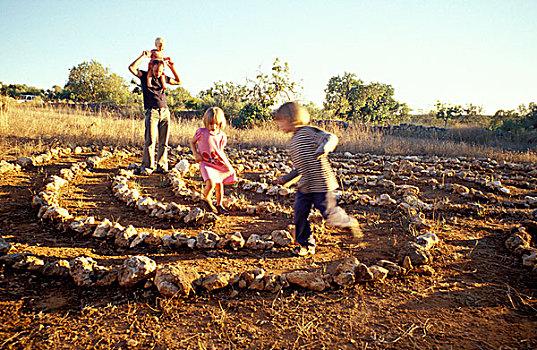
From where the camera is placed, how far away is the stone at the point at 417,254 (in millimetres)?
3172

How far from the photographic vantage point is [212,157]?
15.3 ft

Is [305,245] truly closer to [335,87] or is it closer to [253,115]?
[253,115]

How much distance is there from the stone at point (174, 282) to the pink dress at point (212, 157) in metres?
2.07

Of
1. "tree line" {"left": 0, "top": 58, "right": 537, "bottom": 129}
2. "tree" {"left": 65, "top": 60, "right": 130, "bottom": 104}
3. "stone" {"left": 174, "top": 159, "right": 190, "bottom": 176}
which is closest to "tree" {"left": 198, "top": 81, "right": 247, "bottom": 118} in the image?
"tree line" {"left": 0, "top": 58, "right": 537, "bottom": 129}

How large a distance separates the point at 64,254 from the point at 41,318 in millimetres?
1159

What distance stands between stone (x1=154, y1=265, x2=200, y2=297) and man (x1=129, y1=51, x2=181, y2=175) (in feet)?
15.6

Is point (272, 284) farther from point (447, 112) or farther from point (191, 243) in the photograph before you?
point (447, 112)

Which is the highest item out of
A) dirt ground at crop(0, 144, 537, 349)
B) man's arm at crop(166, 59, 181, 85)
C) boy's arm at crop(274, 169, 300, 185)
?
man's arm at crop(166, 59, 181, 85)

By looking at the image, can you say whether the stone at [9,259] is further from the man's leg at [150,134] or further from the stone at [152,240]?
the man's leg at [150,134]

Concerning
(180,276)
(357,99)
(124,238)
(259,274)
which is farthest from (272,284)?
(357,99)

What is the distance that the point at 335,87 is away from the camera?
25391 mm

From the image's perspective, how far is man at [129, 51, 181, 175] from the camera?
21.6 ft

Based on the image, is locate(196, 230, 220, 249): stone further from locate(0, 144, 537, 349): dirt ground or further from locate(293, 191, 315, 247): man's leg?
locate(293, 191, 315, 247): man's leg

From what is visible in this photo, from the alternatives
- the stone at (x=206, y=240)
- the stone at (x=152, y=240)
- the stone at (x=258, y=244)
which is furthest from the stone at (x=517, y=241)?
the stone at (x=152, y=240)
